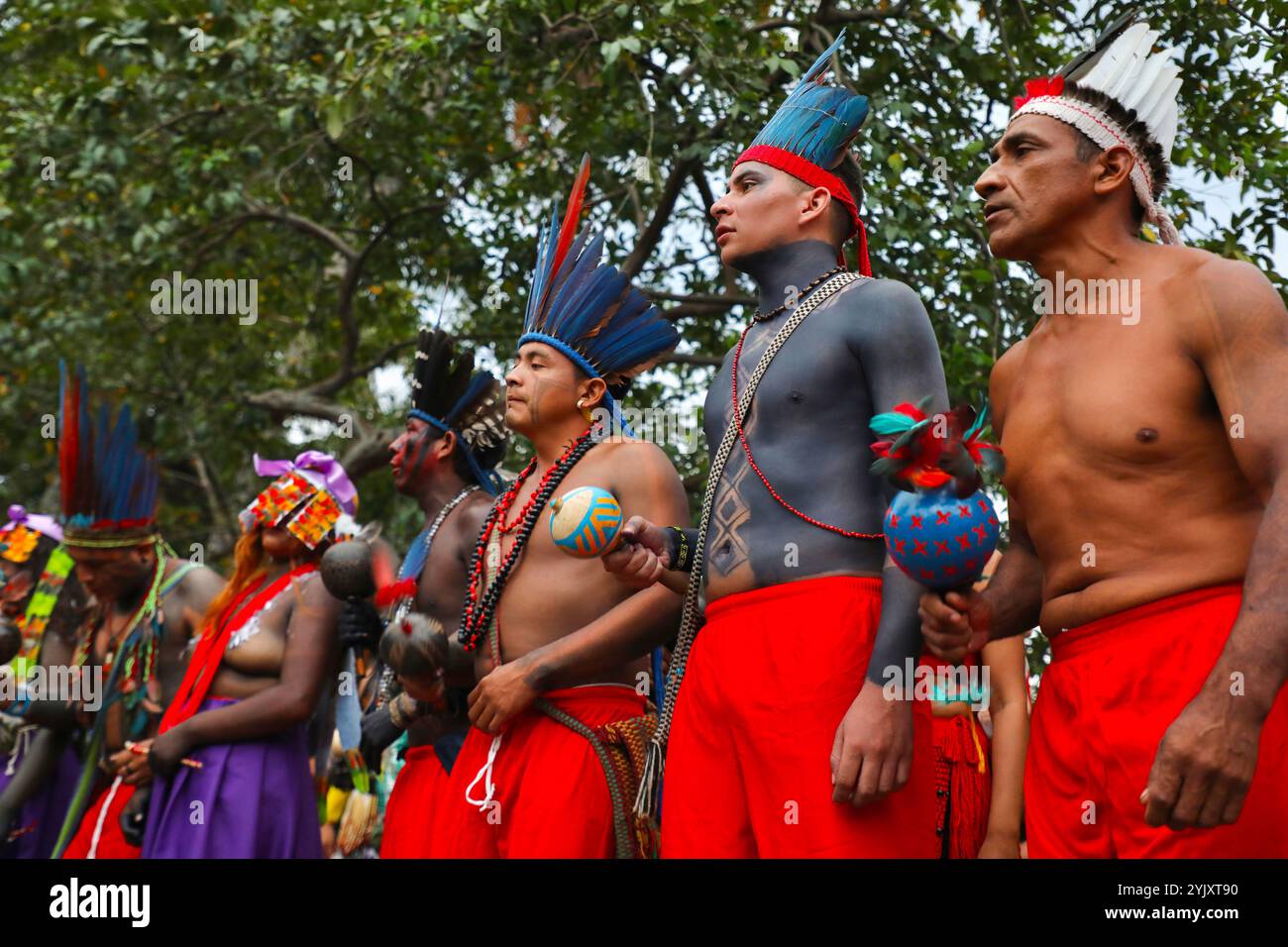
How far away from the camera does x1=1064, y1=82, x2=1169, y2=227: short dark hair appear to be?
3.31 meters

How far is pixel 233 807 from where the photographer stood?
228 inches

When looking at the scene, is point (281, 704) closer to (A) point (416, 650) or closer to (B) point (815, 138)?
(A) point (416, 650)

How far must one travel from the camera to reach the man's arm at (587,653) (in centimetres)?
429

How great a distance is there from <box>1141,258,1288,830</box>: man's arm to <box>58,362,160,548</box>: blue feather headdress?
4.91m

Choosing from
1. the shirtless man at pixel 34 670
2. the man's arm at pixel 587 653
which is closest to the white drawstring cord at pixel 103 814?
the shirtless man at pixel 34 670

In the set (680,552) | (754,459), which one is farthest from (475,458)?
(754,459)

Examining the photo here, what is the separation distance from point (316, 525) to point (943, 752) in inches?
109

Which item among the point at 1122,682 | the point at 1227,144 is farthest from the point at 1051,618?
the point at 1227,144

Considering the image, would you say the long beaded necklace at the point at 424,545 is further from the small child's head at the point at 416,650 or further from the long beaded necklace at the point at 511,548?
the small child's head at the point at 416,650

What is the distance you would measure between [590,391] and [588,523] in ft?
4.40

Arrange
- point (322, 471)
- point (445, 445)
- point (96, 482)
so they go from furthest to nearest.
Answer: point (96, 482) < point (322, 471) < point (445, 445)

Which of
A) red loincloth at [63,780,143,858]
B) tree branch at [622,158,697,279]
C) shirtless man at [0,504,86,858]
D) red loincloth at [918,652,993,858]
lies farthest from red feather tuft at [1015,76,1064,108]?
shirtless man at [0,504,86,858]

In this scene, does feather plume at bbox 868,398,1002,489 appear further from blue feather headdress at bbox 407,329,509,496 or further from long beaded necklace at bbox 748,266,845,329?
blue feather headdress at bbox 407,329,509,496

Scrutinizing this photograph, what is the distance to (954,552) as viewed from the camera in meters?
2.78
